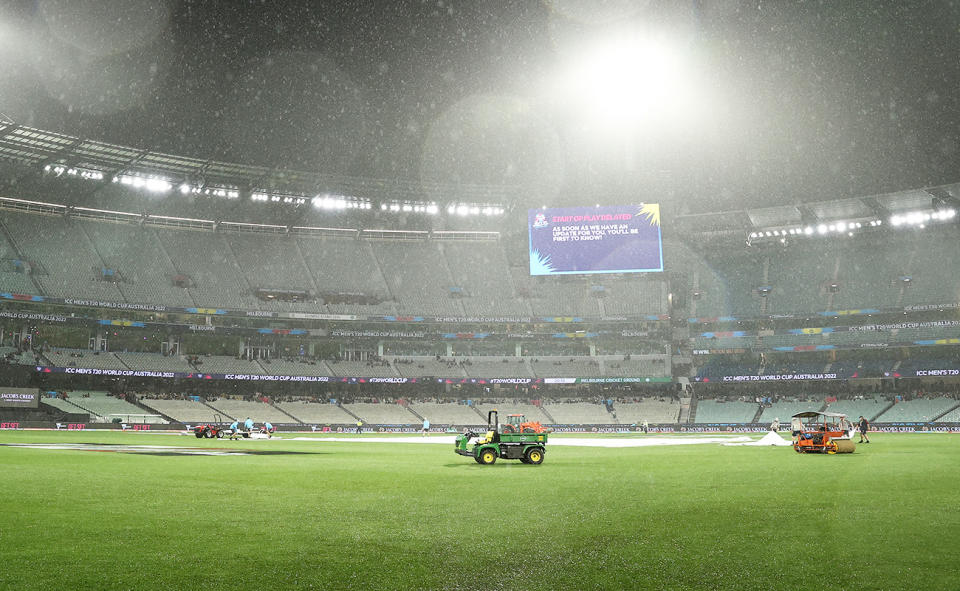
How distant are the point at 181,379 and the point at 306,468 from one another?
58.3 meters

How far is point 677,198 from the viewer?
76.9 meters

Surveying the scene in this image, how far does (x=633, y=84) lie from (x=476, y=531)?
1655 inches

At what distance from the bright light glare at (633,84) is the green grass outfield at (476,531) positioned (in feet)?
101

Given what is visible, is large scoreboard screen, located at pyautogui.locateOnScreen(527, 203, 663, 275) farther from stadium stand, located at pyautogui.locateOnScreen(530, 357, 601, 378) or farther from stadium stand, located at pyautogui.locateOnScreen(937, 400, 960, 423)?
stadium stand, located at pyautogui.locateOnScreen(937, 400, 960, 423)

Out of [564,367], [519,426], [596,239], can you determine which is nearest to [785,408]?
[564,367]

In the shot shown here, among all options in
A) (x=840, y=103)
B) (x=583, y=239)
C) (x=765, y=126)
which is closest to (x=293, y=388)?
(x=583, y=239)

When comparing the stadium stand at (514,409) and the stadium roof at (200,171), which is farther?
the stadium stand at (514,409)

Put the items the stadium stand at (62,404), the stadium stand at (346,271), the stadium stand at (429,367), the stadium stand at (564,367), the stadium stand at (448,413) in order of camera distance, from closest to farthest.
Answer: the stadium stand at (62,404) < the stadium stand at (448,413) < the stadium stand at (429,367) < the stadium stand at (564,367) < the stadium stand at (346,271)

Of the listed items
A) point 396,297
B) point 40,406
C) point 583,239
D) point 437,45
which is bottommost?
point 40,406

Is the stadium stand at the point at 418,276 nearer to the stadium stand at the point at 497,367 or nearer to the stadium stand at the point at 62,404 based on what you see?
the stadium stand at the point at 497,367

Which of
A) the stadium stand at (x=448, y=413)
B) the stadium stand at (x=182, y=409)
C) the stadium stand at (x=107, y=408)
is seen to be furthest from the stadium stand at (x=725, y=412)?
the stadium stand at (x=107, y=408)

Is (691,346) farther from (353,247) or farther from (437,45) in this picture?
(437,45)

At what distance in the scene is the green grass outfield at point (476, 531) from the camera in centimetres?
728

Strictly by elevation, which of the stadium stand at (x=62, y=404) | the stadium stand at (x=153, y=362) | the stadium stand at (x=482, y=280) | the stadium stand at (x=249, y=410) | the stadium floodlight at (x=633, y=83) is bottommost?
the stadium stand at (x=249, y=410)
